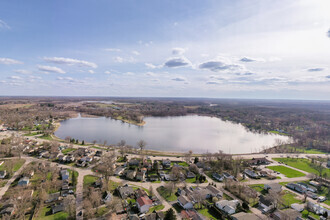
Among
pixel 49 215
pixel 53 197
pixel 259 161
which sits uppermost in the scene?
pixel 53 197

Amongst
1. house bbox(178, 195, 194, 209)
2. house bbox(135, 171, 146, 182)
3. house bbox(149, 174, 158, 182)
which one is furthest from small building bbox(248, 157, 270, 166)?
house bbox(135, 171, 146, 182)

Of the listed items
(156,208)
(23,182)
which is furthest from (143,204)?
(23,182)

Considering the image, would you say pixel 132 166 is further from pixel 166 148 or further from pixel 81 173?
pixel 166 148

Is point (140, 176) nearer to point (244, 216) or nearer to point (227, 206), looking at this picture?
point (227, 206)

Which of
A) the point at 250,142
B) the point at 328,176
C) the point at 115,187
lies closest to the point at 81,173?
the point at 115,187

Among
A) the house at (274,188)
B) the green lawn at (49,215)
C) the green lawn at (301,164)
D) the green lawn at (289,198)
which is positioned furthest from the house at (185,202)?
the green lawn at (301,164)

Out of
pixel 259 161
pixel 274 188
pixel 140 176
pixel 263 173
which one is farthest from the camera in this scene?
pixel 259 161
